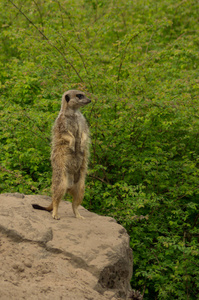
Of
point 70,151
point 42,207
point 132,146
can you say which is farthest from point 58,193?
point 132,146

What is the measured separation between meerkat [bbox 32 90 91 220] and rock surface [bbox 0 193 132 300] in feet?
0.97

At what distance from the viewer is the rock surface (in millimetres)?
2852

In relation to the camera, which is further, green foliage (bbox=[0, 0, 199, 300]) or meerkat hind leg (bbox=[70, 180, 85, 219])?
green foliage (bbox=[0, 0, 199, 300])

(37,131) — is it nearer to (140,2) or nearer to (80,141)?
(80,141)

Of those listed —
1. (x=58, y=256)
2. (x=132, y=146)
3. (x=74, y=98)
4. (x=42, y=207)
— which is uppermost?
(x=74, y=98)

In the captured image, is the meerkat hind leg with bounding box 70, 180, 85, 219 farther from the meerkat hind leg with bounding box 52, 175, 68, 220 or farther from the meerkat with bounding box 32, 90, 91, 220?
the meerkat hind leg with bounding box 52, 175, 68, 220

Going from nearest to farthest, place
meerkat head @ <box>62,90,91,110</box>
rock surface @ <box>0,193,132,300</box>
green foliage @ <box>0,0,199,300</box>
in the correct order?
rock surface @ <box>0,193,132,300</box>, meerkat head @ <box>62,90,91,110</box>, green foliage @ <box>0,0,199,300</box>

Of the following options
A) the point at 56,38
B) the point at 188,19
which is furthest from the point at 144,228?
the point at 188,19

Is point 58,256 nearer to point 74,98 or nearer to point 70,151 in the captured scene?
point 70,151

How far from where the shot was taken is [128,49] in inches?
275

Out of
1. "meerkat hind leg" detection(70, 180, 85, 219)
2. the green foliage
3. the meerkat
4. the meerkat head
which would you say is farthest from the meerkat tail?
the green foliage

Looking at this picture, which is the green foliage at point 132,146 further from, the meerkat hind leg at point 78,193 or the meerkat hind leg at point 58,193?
the meerkat hind leg at point 58,193

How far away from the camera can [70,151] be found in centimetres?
428

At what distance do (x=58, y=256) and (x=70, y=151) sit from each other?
1314 millimetres
